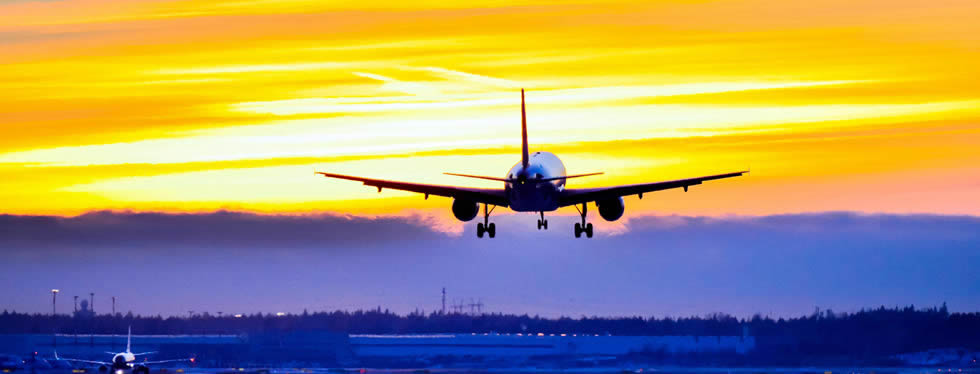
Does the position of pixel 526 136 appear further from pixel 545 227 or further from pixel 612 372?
pixel 612 372

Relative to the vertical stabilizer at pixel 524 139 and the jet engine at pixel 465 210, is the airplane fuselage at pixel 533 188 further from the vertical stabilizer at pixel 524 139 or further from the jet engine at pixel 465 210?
the jet engine at pixel 465 210

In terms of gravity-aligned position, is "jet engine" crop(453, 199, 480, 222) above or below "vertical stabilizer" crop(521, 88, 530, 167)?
below

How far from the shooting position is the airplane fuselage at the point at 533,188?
12038 centimetres

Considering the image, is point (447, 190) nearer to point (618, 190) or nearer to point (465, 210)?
point (465, 210)

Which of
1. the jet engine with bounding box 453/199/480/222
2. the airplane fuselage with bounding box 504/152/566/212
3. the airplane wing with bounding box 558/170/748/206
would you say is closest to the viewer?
the airplane fuselage with bounding box 504/152/566/212

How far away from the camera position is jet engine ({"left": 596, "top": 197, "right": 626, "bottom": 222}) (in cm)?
13462

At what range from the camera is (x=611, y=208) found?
13475cm

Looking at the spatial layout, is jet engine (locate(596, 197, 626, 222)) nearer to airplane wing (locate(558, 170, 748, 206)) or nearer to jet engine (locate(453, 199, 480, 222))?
airplane wing (locate(558, 170, 748, 206))

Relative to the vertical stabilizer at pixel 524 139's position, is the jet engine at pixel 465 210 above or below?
below

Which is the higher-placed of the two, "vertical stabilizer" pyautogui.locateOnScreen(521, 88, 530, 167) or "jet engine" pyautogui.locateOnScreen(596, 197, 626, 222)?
"vertical stabilizer" pyautogui.locateOnScreen(521, 88, 530, 167)

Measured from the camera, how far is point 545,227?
427ft

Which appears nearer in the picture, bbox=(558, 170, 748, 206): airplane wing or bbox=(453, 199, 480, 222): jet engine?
bbox=(558, 170, 748, 206): airplane wing

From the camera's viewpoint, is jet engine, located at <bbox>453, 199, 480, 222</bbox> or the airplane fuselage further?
jet engine, located at <bbox>453, 199, 480, 222</bbox>

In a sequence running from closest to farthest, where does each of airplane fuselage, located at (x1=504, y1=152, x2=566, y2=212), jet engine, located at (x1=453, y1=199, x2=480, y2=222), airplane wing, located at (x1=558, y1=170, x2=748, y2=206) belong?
airplane fuselage, located at (x1=504, y1=152, x2=566, y2=212) → airplane wing, located at (x1=558, y1=170, x2=748, y2=206) → jet engine, located at (x1=453, y1=199, x2=480, y2=222)
